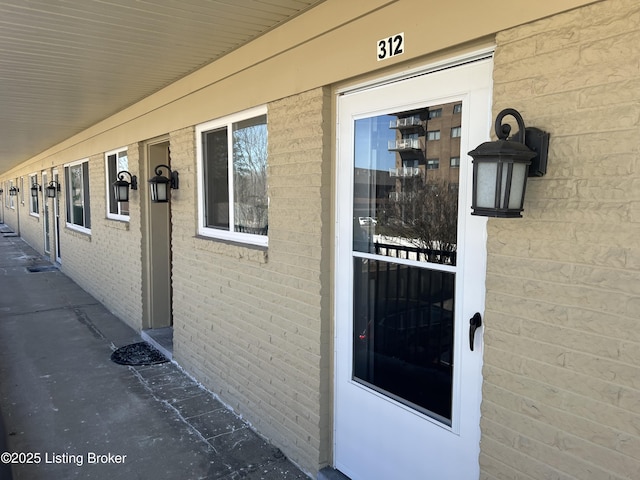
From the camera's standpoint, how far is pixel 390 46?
93.1 inches

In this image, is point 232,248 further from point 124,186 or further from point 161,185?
point 124,186

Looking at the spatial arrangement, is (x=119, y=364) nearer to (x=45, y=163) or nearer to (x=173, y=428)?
(x=173, y=428)

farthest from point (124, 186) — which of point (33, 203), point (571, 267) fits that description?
point (33, 203)

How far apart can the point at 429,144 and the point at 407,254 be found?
0.58 metres

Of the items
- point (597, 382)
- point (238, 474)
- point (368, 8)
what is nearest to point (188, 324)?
point (238, 474)

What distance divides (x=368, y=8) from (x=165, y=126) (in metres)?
3.18

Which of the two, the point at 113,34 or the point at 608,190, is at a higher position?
the point at 113,34

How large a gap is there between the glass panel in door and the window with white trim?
7.51 metres

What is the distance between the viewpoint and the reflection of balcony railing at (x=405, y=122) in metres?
2.35

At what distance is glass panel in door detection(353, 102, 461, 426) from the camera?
2254 mm

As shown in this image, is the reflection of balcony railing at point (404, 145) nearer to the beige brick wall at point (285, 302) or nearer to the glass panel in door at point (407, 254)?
the glass panel in door at point (407, 254)

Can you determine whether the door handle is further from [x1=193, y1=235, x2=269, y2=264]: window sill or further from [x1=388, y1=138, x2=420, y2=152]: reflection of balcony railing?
[x1=193, y1=235, x2=269, y2=264]: window sill

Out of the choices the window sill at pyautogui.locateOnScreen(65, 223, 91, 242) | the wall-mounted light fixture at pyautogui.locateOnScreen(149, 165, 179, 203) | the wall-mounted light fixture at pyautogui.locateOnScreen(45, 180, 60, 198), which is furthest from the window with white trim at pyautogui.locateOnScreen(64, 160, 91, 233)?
the wall-mounted light fixture at pyautogui.locateOnScreen(149, 165, 179, 203)

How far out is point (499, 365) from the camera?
1.93m
